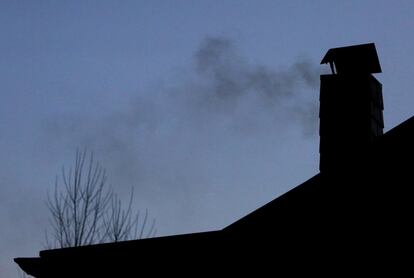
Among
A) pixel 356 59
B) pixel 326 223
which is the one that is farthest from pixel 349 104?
pixel 326 223

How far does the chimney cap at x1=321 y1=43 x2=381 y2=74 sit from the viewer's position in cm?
1099

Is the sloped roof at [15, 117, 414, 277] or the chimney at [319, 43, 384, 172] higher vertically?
the chimney at [319, 43, 384, 172]

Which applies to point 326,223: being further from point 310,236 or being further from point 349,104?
point 349,104

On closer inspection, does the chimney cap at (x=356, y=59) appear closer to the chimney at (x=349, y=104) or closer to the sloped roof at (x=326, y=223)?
the chimney at (x=349, y=104)

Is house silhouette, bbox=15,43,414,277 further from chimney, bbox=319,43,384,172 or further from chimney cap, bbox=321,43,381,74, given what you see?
chimney cap, bbox=321,43,381,74

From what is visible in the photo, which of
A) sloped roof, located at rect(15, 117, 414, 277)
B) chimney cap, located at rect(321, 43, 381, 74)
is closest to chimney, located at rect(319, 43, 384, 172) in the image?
chimney cap, located at rect(321, 43, 381, 74)

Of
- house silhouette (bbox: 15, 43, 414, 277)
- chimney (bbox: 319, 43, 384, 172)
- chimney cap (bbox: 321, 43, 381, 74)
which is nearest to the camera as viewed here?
house silhouette (bbox: 15, 43, 414, 277)

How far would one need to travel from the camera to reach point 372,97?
1073 cm

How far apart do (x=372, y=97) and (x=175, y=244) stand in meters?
4.62

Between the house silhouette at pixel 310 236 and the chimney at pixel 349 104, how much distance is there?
2119 mm

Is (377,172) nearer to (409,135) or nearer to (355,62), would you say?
(409,135)

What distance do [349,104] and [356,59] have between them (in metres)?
1.19

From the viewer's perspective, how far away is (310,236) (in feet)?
24.9

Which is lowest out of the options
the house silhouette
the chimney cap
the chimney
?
the house silhouette
